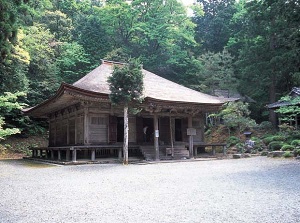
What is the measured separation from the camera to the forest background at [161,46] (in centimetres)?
2273

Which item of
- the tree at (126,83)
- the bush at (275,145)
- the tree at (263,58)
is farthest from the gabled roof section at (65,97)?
the tree at (263,58)

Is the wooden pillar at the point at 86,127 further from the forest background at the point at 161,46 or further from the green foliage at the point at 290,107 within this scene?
the green foliage at the point at 290,107

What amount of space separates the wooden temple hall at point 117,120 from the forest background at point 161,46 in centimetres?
657

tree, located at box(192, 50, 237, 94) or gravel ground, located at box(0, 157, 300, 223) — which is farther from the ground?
tree, located at box(192, 50, 237, 94)

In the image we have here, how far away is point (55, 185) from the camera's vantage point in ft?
21.9

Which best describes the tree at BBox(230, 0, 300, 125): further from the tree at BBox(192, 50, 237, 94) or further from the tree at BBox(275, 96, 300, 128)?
the tree at BBox(275, 96, 300, 128)

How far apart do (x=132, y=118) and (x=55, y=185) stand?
9.07 m

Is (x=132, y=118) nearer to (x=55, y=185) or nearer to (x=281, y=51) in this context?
(x=55, y=185)

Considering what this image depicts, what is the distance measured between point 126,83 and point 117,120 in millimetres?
3907

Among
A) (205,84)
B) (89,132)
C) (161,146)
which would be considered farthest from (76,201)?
(205,84)

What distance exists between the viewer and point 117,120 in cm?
1530

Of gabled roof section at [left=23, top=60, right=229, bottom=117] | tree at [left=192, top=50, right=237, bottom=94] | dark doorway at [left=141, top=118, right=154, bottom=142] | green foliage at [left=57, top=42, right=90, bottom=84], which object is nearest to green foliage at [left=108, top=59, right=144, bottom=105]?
gabled roof section at [left=23, top=60, right=229, bottom=117]

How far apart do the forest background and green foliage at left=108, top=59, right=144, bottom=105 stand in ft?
33.8

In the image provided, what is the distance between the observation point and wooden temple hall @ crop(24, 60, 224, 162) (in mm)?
13344
